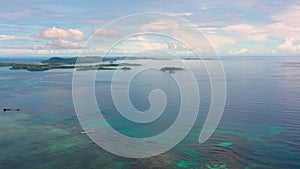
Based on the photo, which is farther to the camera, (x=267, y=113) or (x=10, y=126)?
(x=267, y=113)

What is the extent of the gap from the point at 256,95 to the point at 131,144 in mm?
22413

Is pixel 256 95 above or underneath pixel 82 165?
above

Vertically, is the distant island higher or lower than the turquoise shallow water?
higher

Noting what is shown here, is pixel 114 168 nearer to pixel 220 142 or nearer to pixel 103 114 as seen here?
pixel 220 142

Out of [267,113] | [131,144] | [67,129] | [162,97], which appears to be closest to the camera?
[131,144]

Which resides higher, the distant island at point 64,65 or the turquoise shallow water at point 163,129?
the distant island at point 64,65

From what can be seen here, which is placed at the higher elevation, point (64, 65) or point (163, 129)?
point (64, 65)

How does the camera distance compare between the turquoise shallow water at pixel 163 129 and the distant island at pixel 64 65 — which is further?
the distant island at pixel 64 65

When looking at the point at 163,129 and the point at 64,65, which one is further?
the point at 64,65

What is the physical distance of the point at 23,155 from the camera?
17.3m

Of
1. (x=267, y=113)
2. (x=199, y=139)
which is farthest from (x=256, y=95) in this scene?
(x=199, y=139)

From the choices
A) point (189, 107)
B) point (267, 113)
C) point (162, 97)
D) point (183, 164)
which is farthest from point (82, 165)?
point (162, 97)

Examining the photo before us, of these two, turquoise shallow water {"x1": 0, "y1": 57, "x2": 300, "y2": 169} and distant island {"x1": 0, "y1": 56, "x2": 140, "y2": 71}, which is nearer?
turquoise shallow water {"x1": 0, "y1": 57, "x2": 300, "y2": 169}

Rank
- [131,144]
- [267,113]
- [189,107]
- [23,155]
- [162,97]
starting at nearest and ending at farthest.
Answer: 1. [23,155]
2. [131,144]
3. [267,113]
4. [189,107]
5. [162,97]
